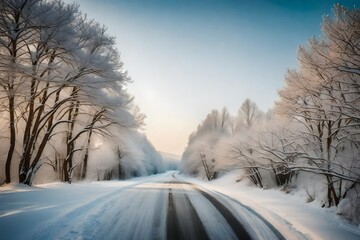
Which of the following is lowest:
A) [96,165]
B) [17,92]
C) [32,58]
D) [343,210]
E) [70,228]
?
[343,210]

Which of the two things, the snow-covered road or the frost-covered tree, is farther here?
the frost-covered tree

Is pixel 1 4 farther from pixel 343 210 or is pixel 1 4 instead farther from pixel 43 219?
pixel 343 210

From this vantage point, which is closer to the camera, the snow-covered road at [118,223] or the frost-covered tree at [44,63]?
the snow-covered road at [118,223]

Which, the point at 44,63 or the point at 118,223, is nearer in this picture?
the point at 118,223

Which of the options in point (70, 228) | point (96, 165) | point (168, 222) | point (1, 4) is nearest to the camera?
point (70, 228)

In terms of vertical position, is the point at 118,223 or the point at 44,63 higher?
the point at 44,63

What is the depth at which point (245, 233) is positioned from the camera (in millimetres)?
6250

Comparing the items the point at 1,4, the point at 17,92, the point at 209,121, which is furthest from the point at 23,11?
the point at 209,121

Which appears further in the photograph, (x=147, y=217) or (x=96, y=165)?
(x=96, y=165)

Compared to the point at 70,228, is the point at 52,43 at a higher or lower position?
higher

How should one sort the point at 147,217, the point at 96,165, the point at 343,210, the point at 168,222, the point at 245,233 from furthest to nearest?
the point at 96,165
the point at 343,210
the point at 147,217
the point at 168,222
the point at 245,233

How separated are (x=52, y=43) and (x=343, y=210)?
15205mm

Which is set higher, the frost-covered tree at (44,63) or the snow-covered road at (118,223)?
the frost-covered tree at (44,63)

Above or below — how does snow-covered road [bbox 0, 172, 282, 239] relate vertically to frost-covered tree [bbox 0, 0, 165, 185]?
below
